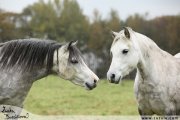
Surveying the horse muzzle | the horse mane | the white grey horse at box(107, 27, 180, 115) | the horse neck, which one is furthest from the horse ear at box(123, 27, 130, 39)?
the horse mane

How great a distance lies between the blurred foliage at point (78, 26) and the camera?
41.2 m

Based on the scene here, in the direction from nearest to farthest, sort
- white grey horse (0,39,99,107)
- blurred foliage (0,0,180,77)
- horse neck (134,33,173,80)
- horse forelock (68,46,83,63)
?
1. white grey horse (0,39,99,107)
2. horse forelock (68,46,83,63)
3. horse neck (134,33,173,80)
4. blurred foliage (0,0,180,77)

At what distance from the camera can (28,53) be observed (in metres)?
5.80

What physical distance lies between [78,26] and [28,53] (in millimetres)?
43388

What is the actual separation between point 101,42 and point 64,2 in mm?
11828

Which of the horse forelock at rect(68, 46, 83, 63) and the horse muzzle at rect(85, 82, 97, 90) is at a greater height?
the horse forelock at rect(68, 46, 83, 63)

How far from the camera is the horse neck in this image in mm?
5996

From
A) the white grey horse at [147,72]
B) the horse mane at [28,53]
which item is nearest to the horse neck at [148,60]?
the white grey horse at [147,72]

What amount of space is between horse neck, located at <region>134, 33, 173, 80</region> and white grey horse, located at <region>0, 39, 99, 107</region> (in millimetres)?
750

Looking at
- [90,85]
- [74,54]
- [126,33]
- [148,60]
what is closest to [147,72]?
[148,60]

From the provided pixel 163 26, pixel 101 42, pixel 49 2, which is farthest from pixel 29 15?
pixel 163 26

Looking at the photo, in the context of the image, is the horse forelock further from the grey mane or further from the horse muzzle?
the horse muzzle

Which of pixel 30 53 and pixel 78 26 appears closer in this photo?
pixel 30 53

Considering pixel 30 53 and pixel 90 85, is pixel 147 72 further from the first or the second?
pixel 30 53
